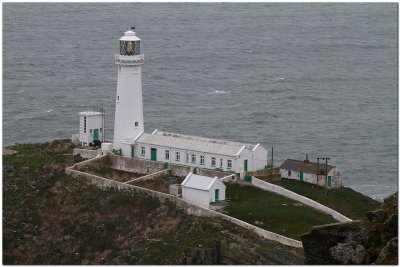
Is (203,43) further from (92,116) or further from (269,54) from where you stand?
(92,116)

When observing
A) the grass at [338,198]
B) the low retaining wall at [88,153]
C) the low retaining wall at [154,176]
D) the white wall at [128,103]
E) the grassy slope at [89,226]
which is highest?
the white wall at [128,103]

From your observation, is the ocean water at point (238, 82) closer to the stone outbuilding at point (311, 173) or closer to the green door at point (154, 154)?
the stone outbuilding at point (311, 173)

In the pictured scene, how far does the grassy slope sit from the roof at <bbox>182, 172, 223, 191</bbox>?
1.35m

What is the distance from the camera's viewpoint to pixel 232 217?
1896 inches

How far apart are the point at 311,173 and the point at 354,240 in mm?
19405

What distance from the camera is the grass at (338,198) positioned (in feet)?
165

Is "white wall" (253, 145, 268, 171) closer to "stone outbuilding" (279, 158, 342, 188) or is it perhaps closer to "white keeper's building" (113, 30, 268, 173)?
"white keeper's building" (113, 30, 268, 173)

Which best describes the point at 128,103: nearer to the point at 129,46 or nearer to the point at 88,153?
the point at 129,46

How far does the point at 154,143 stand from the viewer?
5741 cm

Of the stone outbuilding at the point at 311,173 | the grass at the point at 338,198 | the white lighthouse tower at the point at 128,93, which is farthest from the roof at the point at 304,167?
the white lighthouse tower at the point at 128,93

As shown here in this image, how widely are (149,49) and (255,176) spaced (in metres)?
75.7

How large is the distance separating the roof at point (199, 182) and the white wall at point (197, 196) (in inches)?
7.1

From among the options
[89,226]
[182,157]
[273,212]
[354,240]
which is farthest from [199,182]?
[354,240]

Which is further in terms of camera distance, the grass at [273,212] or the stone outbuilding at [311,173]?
the stone outbuilding at [311,173]
